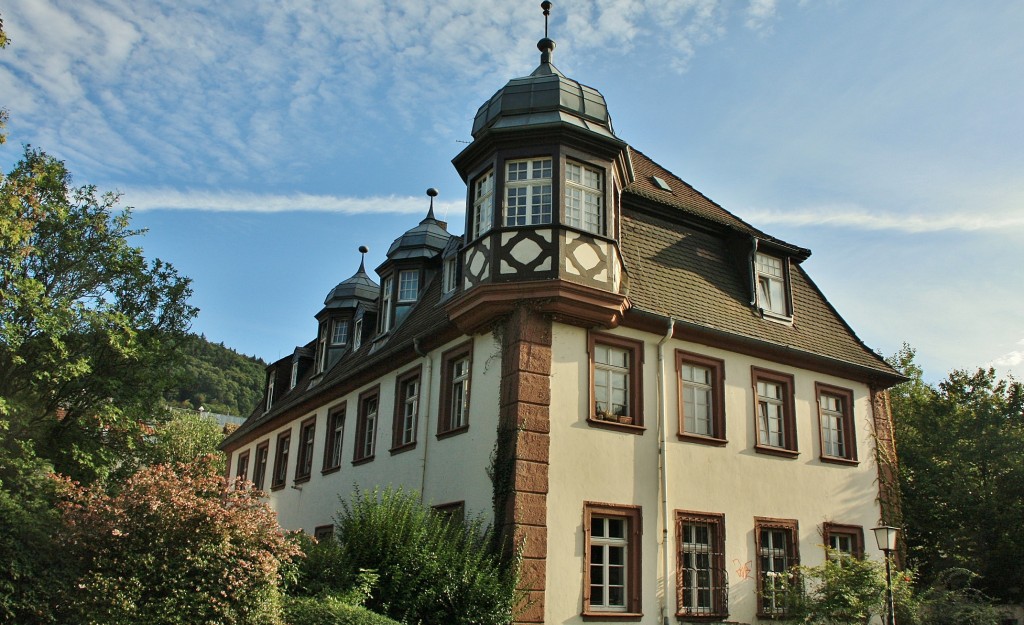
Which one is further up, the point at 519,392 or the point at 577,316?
the point at 577,316

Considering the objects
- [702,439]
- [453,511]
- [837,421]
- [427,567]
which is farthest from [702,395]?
[427,567]

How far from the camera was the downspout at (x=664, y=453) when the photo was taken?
14.2 meters

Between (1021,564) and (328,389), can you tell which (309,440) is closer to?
(328,389)

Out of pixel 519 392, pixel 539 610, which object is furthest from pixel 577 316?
pixel 539 610

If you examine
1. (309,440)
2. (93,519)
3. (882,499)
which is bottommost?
(93,519)

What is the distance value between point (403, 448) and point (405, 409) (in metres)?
1.18

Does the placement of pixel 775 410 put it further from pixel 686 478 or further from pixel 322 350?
pixel 322 350

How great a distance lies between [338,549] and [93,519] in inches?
148

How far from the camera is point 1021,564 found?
18.3 m

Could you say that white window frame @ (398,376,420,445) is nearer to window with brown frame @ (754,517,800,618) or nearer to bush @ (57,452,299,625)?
bush @ (57,452,299,625)

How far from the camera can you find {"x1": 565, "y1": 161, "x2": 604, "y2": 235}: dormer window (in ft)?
49.9

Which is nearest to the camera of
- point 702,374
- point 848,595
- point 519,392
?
point 519,392

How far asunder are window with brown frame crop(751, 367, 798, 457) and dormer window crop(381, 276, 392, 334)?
9.21 m

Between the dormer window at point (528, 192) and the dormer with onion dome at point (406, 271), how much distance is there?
20.1ft
